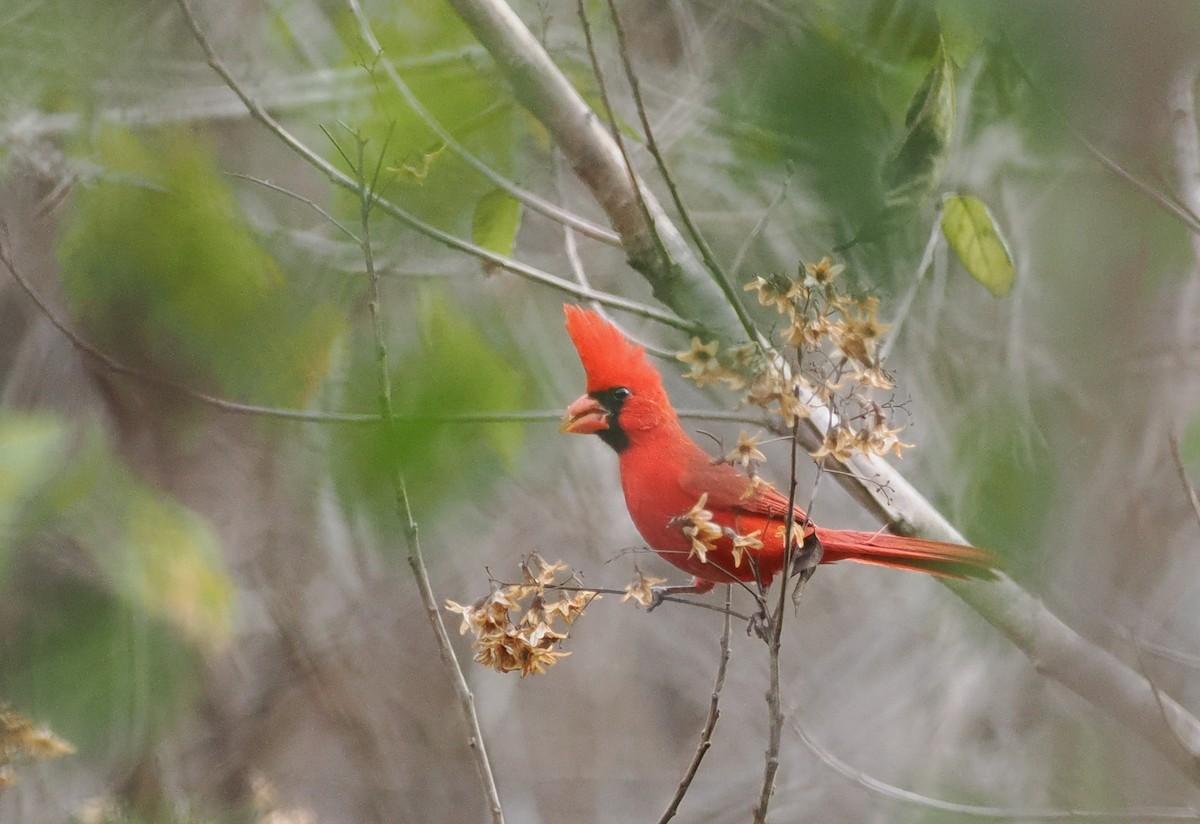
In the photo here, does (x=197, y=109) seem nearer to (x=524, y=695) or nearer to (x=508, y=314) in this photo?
(x=508, y=314)

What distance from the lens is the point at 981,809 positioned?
1.32m

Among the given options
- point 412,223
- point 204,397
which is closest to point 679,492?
point 412,223

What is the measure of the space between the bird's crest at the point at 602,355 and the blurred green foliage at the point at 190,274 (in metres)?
0.49

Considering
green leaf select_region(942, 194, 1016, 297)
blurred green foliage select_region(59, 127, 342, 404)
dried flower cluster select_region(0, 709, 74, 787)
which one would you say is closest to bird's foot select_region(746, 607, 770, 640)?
green leaf select_region(942, 194, 1016, 297)

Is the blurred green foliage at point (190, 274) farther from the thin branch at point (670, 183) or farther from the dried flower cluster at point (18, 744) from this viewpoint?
the thin branch at point (670, 183)

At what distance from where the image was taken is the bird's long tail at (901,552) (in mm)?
909

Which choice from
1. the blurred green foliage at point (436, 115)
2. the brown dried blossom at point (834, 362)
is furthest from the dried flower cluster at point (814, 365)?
the blurred green foliage at point (436, 115)

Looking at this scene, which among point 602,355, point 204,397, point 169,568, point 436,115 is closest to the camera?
point 602,355

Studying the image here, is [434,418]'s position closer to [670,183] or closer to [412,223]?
[412,223]

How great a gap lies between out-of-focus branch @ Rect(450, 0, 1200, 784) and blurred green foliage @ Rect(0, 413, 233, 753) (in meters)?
0.85

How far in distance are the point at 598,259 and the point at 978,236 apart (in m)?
0.51

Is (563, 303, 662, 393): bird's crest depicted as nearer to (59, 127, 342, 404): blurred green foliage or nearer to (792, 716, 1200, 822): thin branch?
(59, 127, 342, 404): blurred green foliage

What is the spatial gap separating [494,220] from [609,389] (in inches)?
13.5

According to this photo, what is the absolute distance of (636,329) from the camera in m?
1.27
